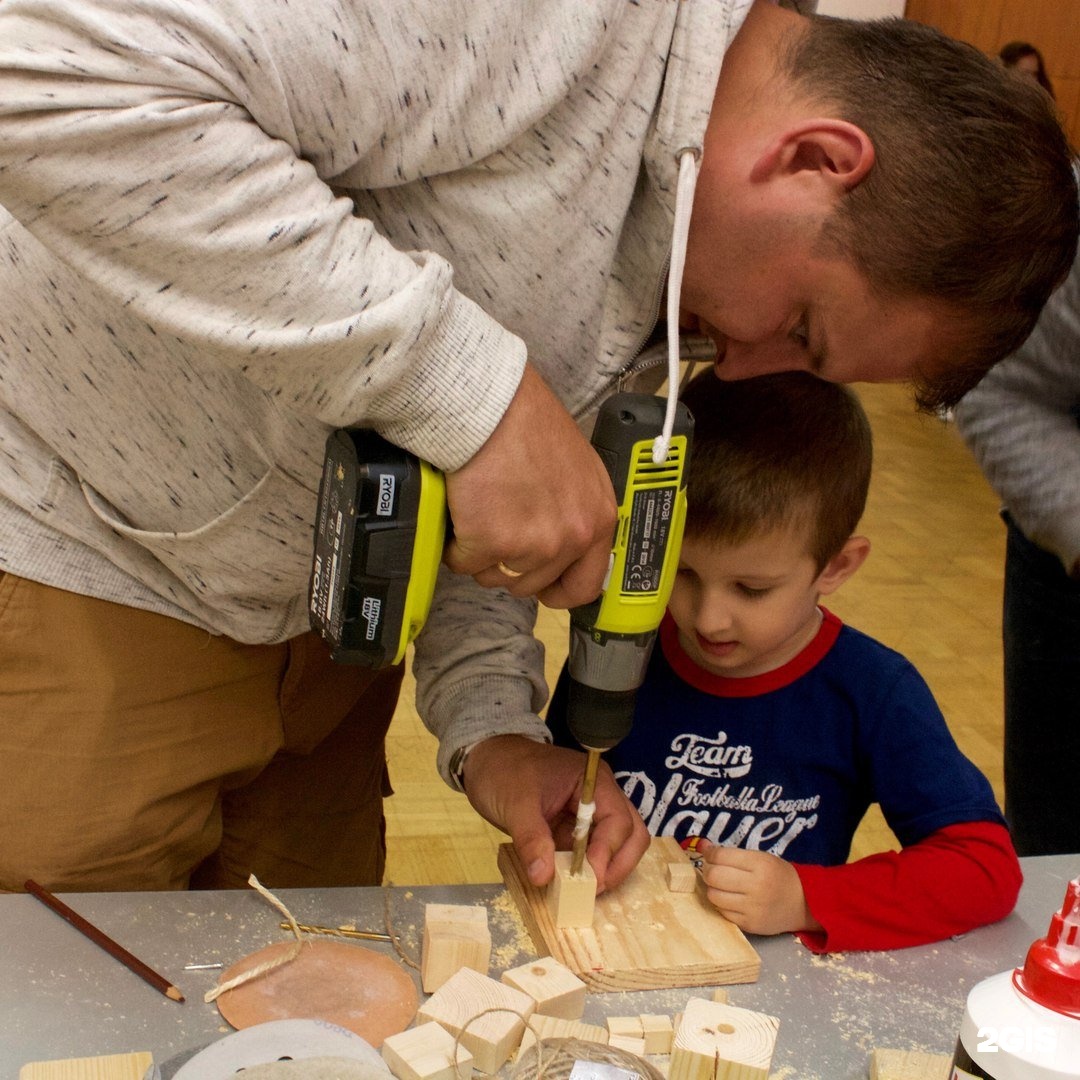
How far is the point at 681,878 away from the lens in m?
1.34

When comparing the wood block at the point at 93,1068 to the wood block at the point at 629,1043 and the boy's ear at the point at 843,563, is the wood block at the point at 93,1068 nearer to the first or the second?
the wood block at the point at 629,1043

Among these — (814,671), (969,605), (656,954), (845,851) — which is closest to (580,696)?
(656,954)

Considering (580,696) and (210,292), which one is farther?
(580,696)

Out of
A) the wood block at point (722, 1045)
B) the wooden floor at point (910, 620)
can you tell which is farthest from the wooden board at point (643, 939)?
the wooden floor at point (910, 620)

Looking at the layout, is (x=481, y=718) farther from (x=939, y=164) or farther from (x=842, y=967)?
(x=939, y=164)

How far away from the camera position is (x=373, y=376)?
94 cm

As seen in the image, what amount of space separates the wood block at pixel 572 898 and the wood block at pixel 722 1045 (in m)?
0.18

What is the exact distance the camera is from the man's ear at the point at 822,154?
1.04m

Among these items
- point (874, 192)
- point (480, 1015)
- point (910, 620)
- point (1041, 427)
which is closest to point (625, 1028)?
point (480, 1015)

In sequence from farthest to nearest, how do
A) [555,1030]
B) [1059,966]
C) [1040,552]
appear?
1. [1040,552]
2. [555,1030]
3. [1059,966]

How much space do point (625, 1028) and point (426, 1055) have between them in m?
0.18

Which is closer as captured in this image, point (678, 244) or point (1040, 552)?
point (678, 244)

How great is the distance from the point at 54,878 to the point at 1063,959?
3.11 ft

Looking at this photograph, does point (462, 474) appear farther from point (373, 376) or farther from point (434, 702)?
point (434, 702)
